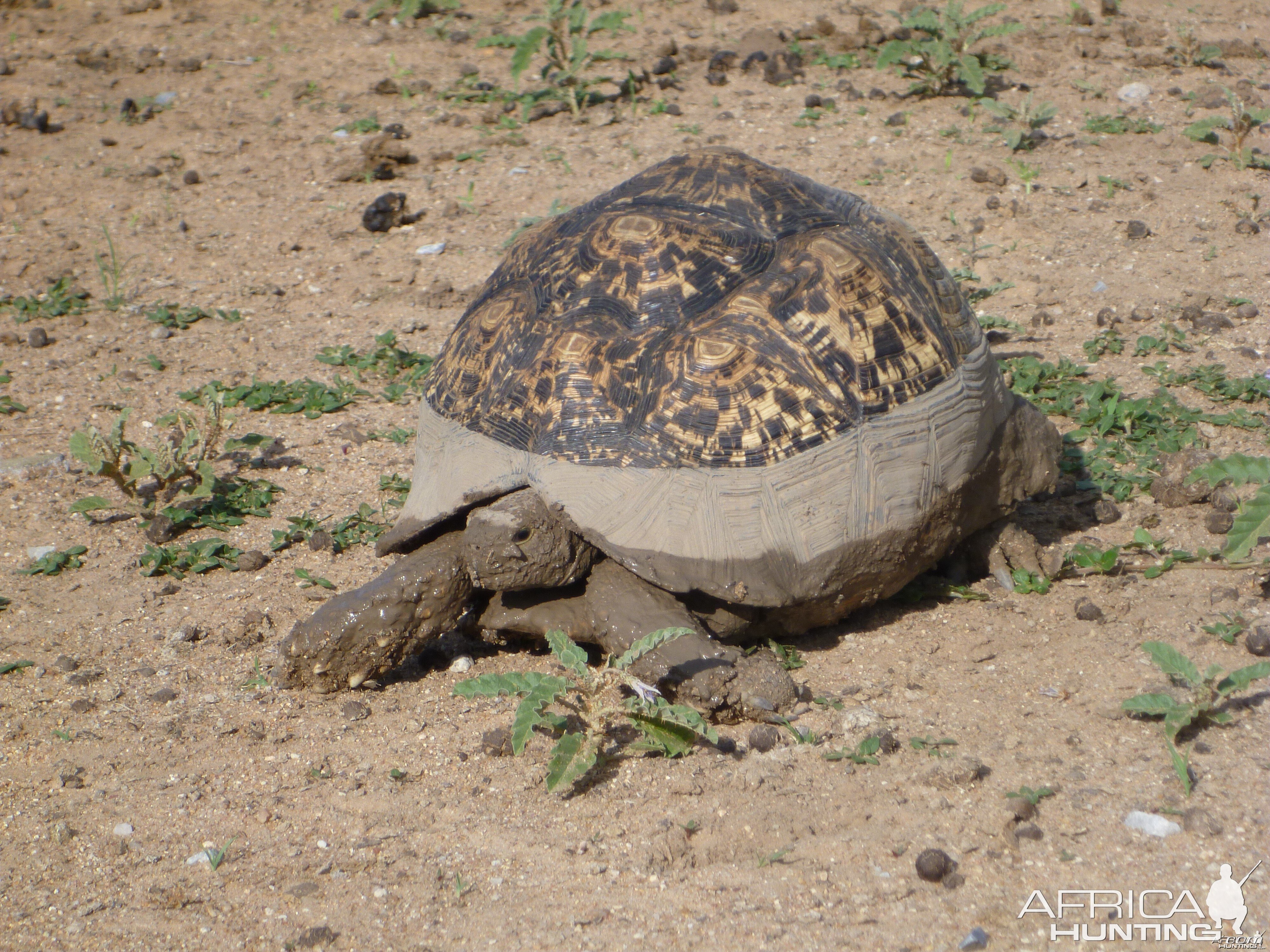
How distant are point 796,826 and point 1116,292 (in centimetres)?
429

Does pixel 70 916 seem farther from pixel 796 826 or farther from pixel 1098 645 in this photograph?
pixel 1098 645

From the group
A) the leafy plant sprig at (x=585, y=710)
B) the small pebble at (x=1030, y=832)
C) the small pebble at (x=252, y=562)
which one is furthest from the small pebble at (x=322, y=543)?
the small pebble at (x=1030, y=832)

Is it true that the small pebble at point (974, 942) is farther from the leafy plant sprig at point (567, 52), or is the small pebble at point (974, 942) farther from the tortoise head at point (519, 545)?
the leafy plant sprig at point (567, 52)

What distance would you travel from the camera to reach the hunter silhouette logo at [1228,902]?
8.41 ft

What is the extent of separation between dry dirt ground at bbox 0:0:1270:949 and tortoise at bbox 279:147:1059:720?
0.89 ft

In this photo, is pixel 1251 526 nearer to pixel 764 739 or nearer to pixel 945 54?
pixel 764 739

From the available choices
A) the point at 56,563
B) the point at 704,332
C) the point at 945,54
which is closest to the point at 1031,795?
the point at 704,332

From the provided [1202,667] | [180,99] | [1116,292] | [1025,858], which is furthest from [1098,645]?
[180,99]

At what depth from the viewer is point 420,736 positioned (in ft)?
11.8

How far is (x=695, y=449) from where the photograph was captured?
3533mm

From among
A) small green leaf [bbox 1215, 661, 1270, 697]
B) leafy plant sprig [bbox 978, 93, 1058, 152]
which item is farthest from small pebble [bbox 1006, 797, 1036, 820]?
leafy plant sprig [bbox 978, 93, 1058, 152]

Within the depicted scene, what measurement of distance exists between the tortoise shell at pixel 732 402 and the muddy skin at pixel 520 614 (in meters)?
0.13

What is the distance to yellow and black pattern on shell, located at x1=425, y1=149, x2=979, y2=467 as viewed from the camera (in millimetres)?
3580

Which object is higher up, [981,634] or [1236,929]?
[1236,929]
